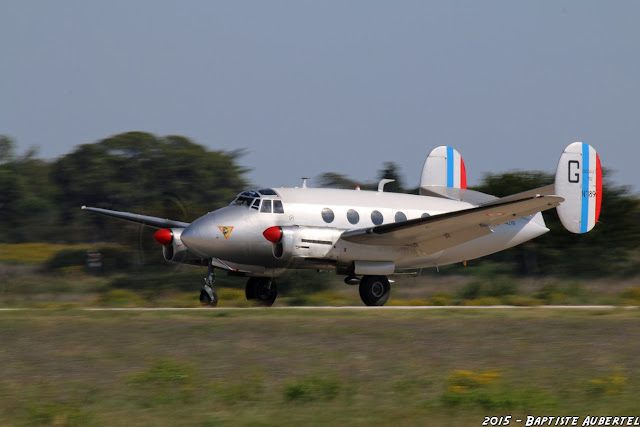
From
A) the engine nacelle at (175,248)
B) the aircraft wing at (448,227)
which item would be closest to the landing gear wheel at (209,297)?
the engine nacelle at (175,248)

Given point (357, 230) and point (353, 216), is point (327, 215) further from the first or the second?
point (357, 230)

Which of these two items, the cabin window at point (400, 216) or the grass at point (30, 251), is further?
the grass at point (30, 251)

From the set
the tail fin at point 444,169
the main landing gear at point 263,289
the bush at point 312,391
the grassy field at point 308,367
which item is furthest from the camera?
the tail fin at point 444,169

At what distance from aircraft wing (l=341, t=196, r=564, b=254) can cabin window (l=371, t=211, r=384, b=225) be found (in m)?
0.93

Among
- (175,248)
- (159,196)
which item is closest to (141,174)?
(159,196)

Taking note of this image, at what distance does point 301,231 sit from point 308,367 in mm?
8862

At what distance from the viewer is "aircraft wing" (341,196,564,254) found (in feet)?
65.5

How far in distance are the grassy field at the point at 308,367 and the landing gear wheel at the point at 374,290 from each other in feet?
14.0

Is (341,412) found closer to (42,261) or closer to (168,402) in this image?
(168,402)

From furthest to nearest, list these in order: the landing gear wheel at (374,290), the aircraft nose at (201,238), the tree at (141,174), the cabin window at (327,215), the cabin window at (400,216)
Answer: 1. the tree at (141,174)
2. the cabin window at (400,216)
3. the landing gear wheel at (374,290)
4. the cabin window at (327,215)
5. the aircraft nose at (201,238)

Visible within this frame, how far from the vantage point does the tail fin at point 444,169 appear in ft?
89.2

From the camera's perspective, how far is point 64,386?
34.9 feet

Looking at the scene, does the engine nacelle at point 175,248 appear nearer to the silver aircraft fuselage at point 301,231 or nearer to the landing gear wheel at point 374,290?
the silver aircraft fuselage at point 301,231

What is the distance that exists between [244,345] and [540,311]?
7.98m
